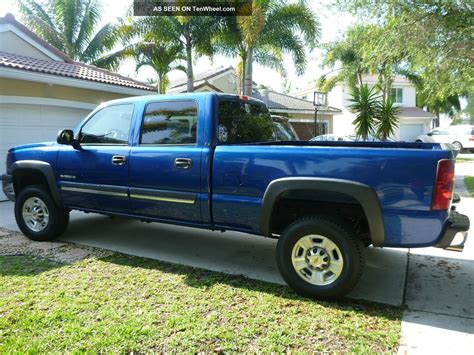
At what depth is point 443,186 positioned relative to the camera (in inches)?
126

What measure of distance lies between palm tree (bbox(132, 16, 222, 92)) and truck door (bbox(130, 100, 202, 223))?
458 inches

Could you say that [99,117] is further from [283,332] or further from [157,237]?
[283,332]

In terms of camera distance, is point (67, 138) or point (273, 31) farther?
point (273, 31)

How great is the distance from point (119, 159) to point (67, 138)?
874 mm

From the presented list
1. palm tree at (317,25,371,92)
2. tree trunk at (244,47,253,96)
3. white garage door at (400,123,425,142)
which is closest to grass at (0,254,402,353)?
tree trunk at (244,47,253,96)

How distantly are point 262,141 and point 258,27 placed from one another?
10.3m

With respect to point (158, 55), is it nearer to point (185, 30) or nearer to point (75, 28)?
point (185, 30)

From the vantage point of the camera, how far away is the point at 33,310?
11.4ft

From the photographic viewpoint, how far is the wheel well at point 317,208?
3.65 m

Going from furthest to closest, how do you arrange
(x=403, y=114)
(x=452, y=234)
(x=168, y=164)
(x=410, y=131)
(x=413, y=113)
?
(x=410, y=131) < (x=413, y=113) < (x=403, y=114) < (x=168, y=164) < (x=452, y=234)

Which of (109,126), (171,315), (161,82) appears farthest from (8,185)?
(161,82)

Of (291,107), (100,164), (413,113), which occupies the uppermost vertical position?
(413,113)

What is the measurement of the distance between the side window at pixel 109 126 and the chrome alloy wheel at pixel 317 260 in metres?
2.51

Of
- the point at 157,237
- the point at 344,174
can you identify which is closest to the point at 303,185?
the point at 344,174
